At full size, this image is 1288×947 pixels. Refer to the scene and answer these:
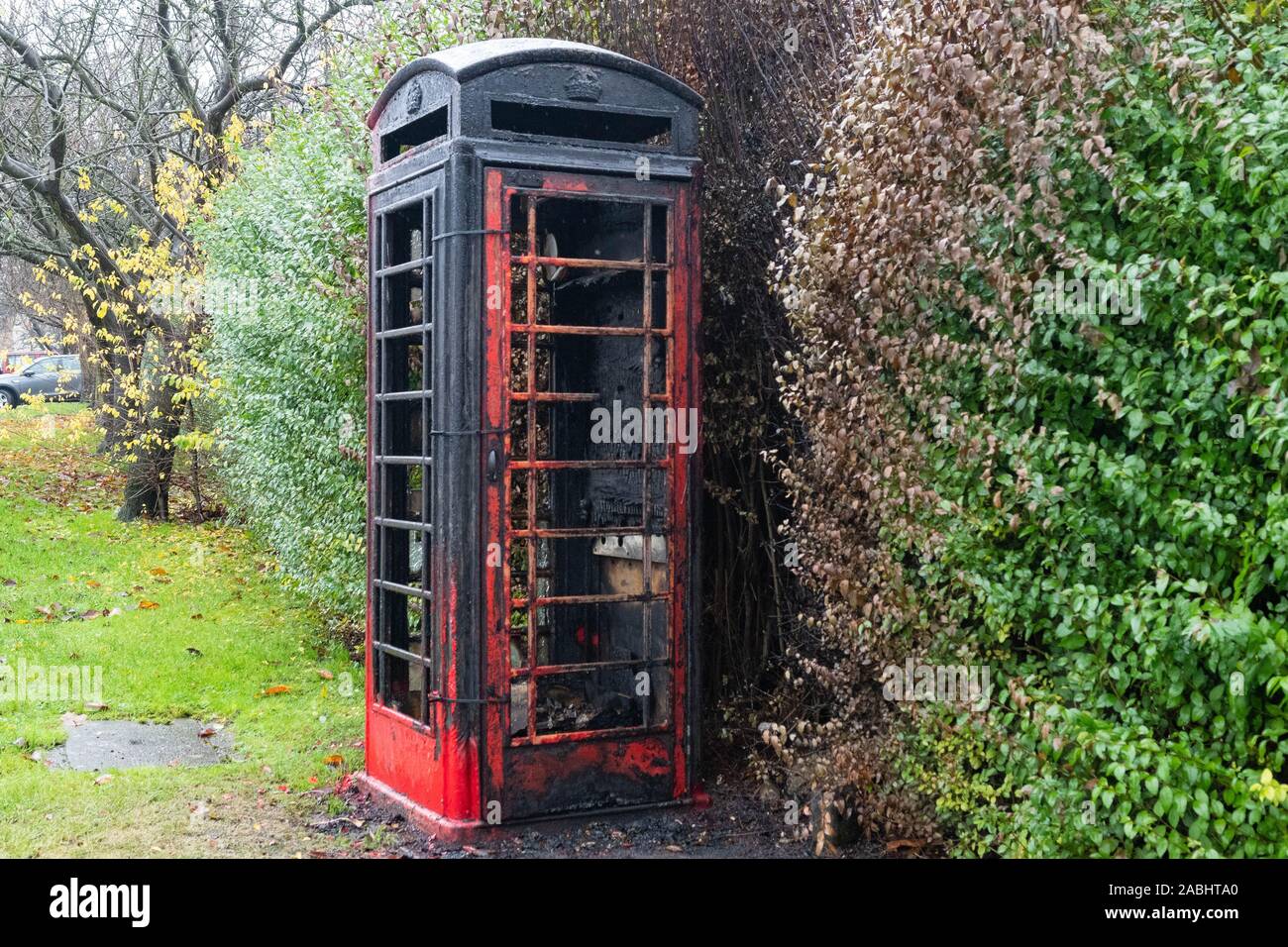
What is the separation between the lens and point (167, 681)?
29.2 feet

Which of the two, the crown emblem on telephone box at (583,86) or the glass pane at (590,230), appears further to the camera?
the glass pane at (590,230)

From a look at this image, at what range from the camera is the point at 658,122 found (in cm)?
617

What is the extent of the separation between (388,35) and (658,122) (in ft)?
9.52

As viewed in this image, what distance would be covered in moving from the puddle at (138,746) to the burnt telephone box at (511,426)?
4.66 ft

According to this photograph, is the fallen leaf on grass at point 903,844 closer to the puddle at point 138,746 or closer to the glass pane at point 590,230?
the glass pane at point 590,230

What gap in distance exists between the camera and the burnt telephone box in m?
5.54

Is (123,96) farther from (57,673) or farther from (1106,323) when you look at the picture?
(1106,323)

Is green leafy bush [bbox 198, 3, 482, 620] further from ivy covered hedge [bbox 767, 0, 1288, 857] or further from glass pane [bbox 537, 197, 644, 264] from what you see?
ivy covered hedge [bbox 767, 0, 1288, 857]

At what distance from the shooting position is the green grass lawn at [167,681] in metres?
6.01

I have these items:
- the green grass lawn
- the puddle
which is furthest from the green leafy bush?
the puddle

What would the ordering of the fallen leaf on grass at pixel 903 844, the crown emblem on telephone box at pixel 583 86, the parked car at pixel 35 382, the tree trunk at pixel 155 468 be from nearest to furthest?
the fallen leaf on grass at pixel 903 844, the crown emblem on telephone box at pixel 583 86, the tree trunk at pixel 155 468, the parked car at pixel 35 382

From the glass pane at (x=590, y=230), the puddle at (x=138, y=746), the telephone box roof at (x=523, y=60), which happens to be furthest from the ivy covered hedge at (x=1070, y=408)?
the puddle at (x=138, y=746)

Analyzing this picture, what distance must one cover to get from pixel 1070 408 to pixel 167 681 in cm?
680

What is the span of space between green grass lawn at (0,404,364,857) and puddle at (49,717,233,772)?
0.12 metres
